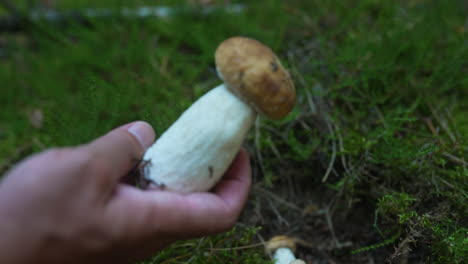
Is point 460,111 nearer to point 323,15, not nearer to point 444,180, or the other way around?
point 444,180

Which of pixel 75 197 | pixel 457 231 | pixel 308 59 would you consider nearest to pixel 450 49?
pixel 308 59

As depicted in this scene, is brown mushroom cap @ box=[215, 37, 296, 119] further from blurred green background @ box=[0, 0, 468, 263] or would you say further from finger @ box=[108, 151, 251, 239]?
blurred green background @ box=[0, 0, 468, 263]

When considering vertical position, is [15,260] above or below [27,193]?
below

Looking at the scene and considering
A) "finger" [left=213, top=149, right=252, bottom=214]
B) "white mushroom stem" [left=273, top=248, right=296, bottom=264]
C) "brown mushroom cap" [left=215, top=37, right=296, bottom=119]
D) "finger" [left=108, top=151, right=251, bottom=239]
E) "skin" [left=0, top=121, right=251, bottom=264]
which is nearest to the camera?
"skin" [left=0, top=121, right=251, bottom=264]

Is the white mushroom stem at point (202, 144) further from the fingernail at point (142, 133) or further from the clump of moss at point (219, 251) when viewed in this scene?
the clump of moss at point (219, 251)

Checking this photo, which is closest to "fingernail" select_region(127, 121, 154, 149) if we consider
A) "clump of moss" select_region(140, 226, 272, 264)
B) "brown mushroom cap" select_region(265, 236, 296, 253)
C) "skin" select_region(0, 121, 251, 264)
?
"skin" select_region(0, 121, 251, 264)

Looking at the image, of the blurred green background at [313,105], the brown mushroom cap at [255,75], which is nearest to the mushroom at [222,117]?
the brown mushroom cap at [255,75]
